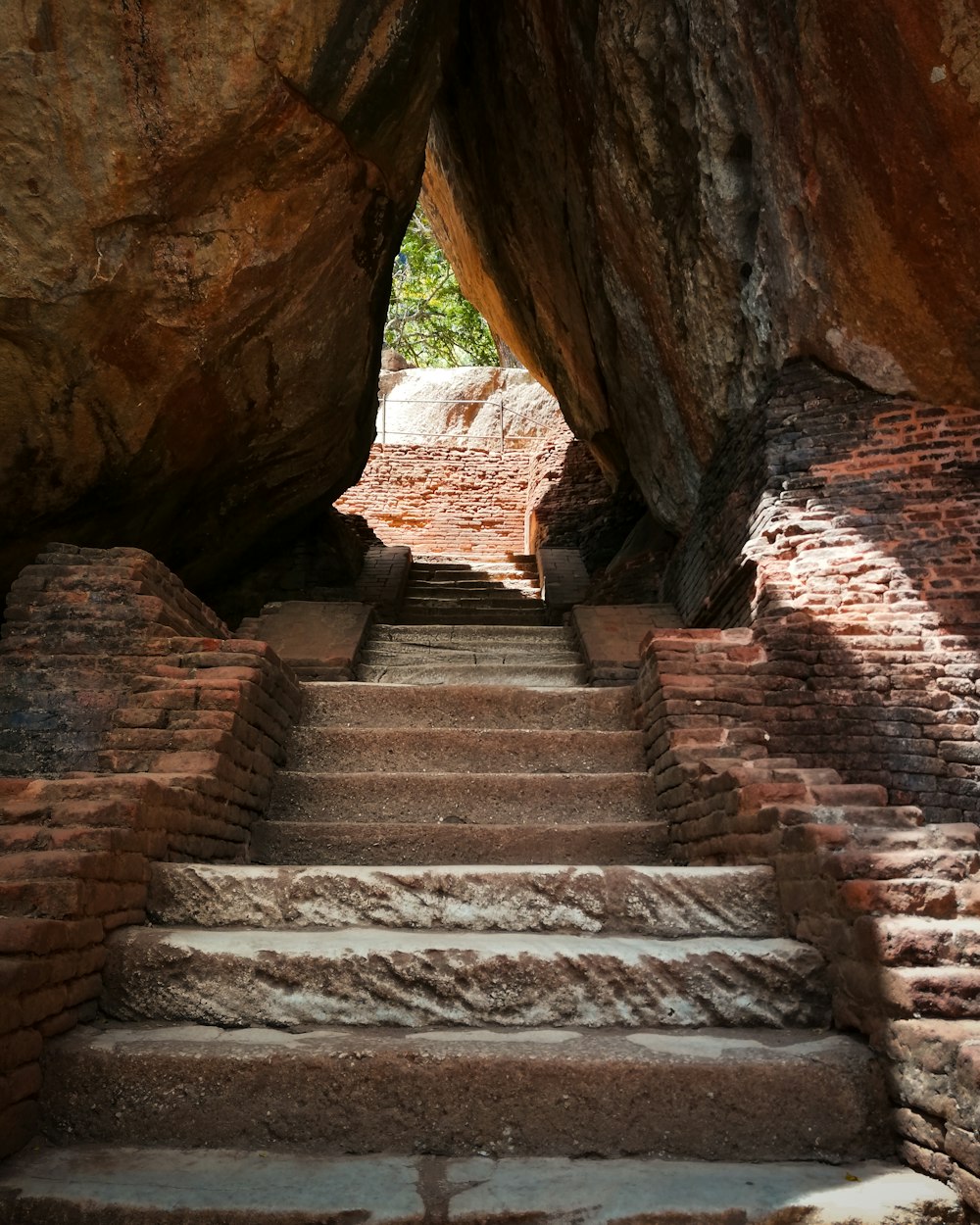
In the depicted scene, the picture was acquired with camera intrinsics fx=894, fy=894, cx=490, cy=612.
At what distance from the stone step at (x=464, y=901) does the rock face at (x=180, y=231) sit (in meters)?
4.04

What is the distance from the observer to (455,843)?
347 cm

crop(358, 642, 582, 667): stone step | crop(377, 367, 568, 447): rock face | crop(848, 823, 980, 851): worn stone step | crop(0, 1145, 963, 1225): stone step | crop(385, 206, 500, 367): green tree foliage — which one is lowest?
crop(0, 1145, 963, 1225): stone step

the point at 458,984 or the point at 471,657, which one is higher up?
the point at 471,657

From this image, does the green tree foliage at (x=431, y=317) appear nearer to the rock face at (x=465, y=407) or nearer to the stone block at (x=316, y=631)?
the rock face at (x=465, y=407)

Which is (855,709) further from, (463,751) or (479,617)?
(479,617)

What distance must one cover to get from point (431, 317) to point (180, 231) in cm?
2051

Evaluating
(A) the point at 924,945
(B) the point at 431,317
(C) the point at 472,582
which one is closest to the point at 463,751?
(A) the point at 924,945

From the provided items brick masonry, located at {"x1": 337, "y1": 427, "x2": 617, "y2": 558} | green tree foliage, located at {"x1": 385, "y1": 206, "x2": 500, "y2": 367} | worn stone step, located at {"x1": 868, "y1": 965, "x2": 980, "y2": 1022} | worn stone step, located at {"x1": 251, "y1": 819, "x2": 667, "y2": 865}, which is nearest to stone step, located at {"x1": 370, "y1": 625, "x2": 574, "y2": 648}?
worn stone step, located at {"x1": 251, "y1": 819, "x2": 667, "y2": 865}

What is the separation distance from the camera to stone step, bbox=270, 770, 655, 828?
3.87 meters

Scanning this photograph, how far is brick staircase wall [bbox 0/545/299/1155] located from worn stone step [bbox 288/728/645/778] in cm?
21

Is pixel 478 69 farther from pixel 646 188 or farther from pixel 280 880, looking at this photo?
pixel 280 880

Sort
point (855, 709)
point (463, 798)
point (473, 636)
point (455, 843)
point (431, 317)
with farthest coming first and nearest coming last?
point (431, 317) < point (473, 636) < point (855, 709) < point (463, 798) < point (455, 843)

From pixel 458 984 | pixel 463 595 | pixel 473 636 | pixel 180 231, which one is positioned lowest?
pixel 458 984

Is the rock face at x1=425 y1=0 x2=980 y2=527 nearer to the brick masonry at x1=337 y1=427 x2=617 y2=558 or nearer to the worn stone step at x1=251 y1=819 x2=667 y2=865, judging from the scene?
the worn stone step at x1=251 y1=819 x2=667 y2=865
